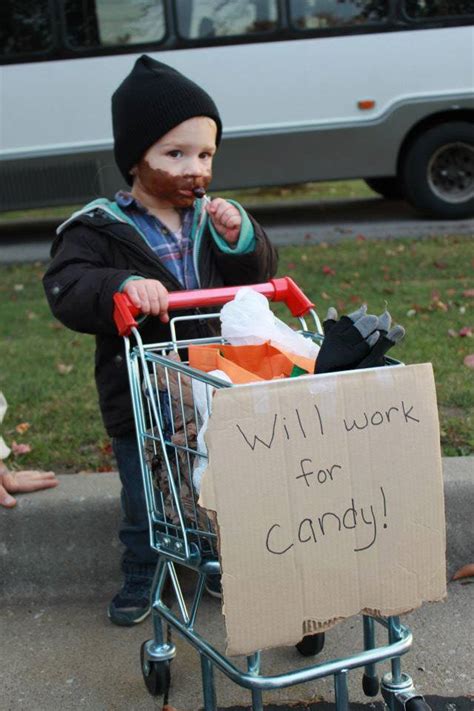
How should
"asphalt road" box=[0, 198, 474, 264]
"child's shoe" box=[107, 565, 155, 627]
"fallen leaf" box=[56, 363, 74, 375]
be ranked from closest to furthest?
1. "child's shoe" box=[107, 565, 155, 627]
2. "fallen leaf" box=[56, 363, 74, 375]
3. "asphalt road" box=[0, 198, 474, 264]

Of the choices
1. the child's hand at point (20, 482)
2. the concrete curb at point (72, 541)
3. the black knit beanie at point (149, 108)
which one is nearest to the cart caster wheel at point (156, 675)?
the concrete curb at point (72, 541)

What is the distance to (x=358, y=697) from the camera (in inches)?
103

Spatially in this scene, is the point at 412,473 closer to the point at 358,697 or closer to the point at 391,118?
the point at 358,697

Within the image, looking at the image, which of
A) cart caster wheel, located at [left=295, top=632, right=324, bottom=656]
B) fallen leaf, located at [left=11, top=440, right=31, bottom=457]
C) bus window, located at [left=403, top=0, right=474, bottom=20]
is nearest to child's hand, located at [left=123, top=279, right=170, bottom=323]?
cart caster wheel, located at [left=295, top=632, right=324, bottom=656]

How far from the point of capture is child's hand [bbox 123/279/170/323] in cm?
241

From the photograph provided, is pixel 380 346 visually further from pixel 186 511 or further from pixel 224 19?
pixel 224 19

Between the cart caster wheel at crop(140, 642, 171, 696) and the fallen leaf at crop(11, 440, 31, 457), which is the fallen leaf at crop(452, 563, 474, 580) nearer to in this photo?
the cart caster wheel at crop(140, 642, 171, 696)

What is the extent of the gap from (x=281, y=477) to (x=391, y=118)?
331 inches

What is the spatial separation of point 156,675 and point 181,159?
4.79ft

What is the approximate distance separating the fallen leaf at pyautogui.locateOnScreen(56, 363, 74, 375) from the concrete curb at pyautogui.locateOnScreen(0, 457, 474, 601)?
161 cm

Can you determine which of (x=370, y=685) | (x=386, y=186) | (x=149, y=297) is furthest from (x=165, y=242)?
(x=386, y=186)

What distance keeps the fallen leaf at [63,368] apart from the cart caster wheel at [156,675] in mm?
2371

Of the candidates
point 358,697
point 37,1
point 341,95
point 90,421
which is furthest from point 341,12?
point 358,697

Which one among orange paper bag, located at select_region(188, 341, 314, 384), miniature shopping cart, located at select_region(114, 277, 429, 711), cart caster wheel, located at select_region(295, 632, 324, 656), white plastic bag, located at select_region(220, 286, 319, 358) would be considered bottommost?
cart caster wheel, located at select_region(295, 632, 324, 656)
